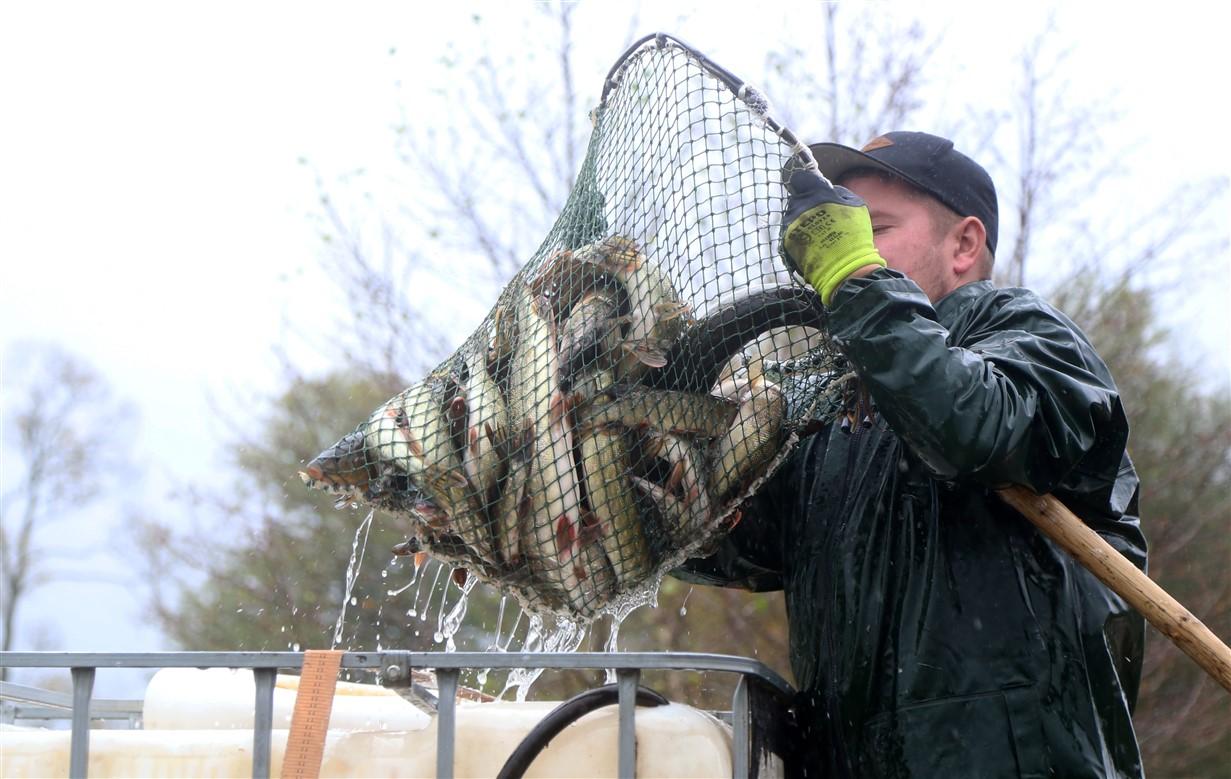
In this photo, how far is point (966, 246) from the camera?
3.01 m

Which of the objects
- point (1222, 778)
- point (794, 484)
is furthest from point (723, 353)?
point (1222, 778)

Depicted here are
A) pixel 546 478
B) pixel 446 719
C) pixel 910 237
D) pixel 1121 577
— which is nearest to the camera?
pixel 446 719

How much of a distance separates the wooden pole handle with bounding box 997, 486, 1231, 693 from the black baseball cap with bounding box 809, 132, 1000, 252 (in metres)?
0.79

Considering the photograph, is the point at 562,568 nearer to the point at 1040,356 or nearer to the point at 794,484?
the point at 794,484

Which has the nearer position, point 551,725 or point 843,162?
point 551,725

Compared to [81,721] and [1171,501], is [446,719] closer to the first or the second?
[81,721]

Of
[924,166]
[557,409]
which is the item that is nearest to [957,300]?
[924,166]

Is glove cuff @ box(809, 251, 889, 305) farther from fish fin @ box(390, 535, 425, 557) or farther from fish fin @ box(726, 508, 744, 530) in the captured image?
fish fin @ box(390, 535, 425, 557)

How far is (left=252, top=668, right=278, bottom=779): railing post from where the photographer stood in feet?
7.59

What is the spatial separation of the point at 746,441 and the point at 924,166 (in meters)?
0.82

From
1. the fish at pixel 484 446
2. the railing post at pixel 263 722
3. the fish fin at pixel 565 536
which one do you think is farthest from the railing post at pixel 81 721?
the fish fin at pixel 565 536

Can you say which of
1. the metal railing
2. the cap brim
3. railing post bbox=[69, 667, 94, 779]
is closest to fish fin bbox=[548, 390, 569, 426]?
the metal railing

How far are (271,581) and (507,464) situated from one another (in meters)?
8.20

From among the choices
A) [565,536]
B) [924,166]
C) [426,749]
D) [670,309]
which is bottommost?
[426,749]
